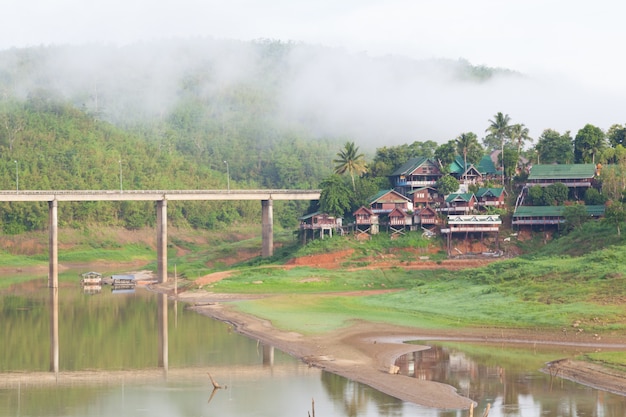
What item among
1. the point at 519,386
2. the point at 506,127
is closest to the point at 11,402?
the point at 519,386

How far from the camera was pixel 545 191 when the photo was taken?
159625 millimetres

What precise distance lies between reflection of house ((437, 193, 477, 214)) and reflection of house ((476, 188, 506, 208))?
1.20 meters

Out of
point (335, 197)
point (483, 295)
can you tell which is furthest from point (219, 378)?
point (335, 197)

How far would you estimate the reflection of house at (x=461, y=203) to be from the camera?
6344 inches

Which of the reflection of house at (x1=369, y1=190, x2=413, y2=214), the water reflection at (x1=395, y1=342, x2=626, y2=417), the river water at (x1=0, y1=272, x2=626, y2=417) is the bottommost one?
the river water at (x1=0, y1=272, x2=626, y2=417)

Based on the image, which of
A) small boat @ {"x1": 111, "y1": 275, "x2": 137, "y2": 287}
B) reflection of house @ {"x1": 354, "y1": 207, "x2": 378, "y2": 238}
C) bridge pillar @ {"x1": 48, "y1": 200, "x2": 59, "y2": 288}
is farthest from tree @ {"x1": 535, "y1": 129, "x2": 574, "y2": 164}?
bridge pillar @ {"x1": 48, "y1": 200, "x2": 59, "y2": 288}

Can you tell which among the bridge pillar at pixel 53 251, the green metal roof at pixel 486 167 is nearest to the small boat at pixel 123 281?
the bridge pillar at pixel 53 251

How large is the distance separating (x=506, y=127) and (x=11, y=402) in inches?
5198

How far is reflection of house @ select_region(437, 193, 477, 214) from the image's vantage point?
161125 millimetres

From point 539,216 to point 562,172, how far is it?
32.4ft

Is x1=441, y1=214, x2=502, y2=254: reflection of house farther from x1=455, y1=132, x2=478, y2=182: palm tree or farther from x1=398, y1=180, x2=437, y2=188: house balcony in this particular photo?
x1=455, y1=132, x2=478, y2=182: palm tree

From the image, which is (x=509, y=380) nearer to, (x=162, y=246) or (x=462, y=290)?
(x=462, y=290)

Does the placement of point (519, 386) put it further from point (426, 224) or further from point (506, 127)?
point (506, 127)

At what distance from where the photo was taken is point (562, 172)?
530ft
